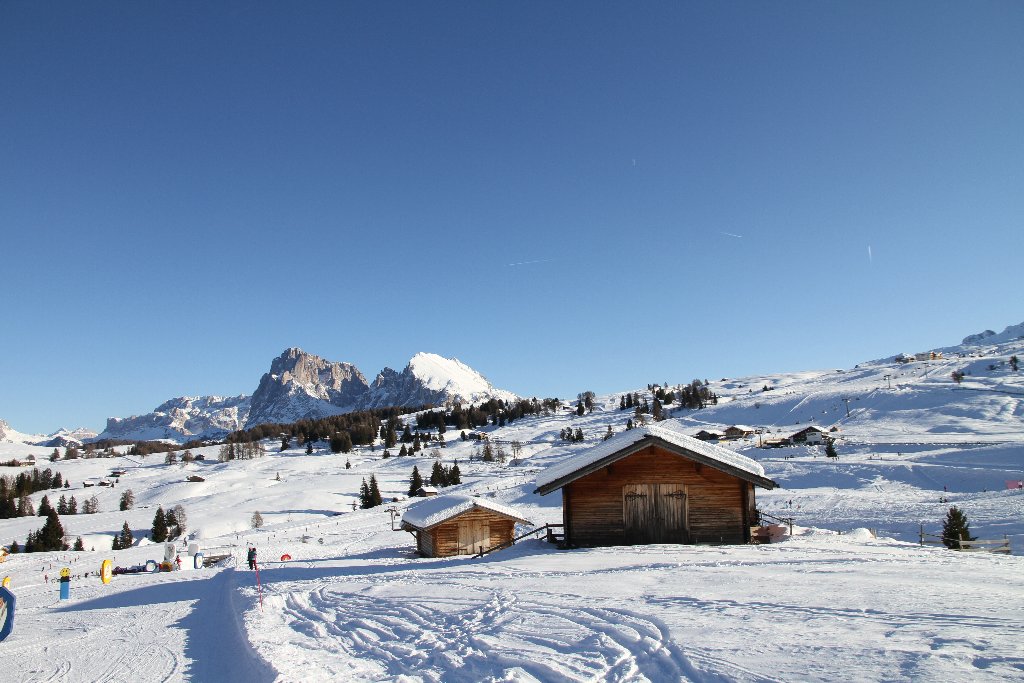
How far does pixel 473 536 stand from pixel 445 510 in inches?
89.1

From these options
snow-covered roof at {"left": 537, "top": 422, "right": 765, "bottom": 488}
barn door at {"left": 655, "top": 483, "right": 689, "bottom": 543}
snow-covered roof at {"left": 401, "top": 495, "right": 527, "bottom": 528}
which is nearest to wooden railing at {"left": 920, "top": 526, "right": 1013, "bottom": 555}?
snow-covered roof at {"left": 537, "top": 422, "right": 765, "bottom": 488}

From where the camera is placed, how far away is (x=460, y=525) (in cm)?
3177

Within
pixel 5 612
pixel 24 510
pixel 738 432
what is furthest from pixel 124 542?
pixel 738 432

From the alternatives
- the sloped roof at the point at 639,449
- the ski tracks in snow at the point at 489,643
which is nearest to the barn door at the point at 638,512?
the sloped roof at the point at 639,449

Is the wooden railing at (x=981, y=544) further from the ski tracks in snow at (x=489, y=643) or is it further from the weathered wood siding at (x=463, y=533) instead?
the weathered wood siding at (x=463, y=533)

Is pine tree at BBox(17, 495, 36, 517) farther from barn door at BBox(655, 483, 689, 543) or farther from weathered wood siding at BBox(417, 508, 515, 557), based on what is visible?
barn door at BBox(655, 483, 689, 543)

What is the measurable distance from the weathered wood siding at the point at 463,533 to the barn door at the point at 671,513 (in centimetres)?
1320

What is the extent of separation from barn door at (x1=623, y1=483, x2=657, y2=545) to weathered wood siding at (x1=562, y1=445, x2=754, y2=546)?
70 millimetres

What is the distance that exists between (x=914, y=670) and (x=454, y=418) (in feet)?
637

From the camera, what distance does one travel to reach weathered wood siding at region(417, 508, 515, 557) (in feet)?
102

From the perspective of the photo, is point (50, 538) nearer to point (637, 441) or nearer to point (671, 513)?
point (637, 441)

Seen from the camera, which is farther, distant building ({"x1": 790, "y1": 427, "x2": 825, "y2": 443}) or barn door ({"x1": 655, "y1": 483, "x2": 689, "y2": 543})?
distant building ({"x1": 790, "y1": 427, "x2": 825, "y2": 443})

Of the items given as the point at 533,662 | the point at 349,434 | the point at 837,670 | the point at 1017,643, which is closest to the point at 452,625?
the point at 533,662

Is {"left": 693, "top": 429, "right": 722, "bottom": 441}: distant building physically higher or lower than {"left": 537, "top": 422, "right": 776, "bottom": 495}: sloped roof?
lower
